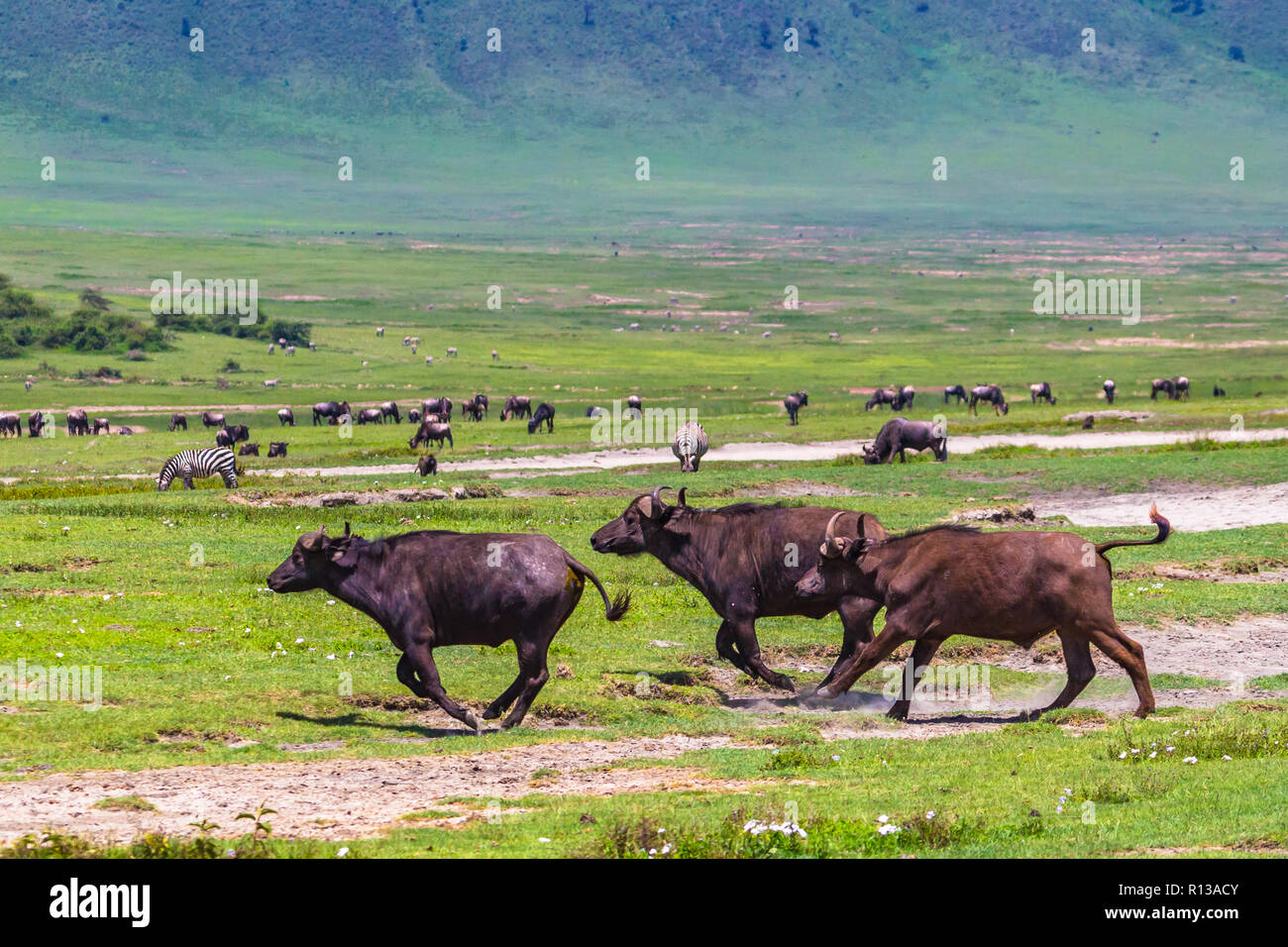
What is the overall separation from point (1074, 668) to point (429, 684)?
5.93 meters

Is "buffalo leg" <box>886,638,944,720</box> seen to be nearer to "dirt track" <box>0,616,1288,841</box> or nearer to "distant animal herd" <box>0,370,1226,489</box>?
"dirt track" <box>0,616,1288,841</box>

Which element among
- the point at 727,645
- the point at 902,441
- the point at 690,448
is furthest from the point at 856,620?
the point at 902,441

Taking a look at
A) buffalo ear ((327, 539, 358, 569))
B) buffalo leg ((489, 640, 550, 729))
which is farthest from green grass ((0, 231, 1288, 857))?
buffalo ear ((327, 539, 358, 569))

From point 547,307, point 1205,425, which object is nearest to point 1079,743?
point 1205,425

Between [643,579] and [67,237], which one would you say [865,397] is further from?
[67,237]

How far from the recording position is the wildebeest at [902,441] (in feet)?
136

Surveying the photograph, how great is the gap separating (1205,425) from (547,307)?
73.1m

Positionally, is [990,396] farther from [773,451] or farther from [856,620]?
[856,620]

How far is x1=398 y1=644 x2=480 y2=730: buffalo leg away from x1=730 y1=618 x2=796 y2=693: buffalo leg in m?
3.17

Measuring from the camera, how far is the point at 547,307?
11862 centimetres

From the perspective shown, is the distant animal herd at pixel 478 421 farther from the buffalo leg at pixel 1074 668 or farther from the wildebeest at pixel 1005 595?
the wildebeest at pixel 1005 595

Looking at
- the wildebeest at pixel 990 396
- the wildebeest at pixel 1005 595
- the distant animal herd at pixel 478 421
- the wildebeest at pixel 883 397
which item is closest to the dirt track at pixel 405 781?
the wildebeest at pixel 1005 595

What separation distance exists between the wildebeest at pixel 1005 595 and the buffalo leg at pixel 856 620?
0.82 meters

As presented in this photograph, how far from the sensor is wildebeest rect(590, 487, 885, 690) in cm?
1711
